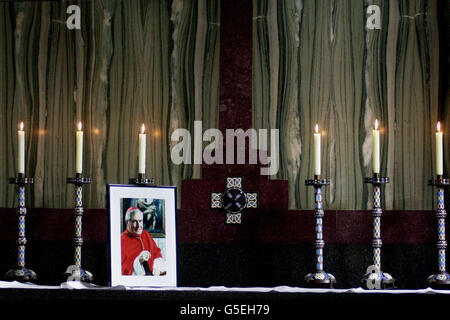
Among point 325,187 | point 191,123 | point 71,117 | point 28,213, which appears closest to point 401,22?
point 325,187

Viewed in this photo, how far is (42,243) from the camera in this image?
4613 millimetres

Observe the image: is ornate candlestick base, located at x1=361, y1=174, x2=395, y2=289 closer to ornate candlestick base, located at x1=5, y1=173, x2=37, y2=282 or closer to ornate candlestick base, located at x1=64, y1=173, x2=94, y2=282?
ornate candlestick base, located at x1=64, y1=173, x2=94, y2=282

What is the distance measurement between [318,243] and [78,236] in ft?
4.21

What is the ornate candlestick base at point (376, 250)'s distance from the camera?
13.7 feet

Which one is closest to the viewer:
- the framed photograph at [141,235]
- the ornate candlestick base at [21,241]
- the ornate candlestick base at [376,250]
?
the framed photograph at [141,235]

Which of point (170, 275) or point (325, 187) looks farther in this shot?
point (325, 187)

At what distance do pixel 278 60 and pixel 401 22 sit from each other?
0.76m

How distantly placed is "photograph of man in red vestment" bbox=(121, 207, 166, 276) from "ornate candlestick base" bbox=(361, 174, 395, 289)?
1.08 m

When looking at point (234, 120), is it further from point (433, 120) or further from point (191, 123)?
point (433, 120)

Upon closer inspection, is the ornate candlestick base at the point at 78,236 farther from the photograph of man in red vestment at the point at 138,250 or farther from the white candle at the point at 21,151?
the photograph of man in red vestment at the point at 138,250

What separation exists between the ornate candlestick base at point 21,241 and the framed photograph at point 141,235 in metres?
0.64

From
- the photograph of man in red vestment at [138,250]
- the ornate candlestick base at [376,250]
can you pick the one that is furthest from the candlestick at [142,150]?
the ornate candlestick base at [376,250]

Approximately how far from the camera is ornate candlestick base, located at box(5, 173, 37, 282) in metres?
4.29
